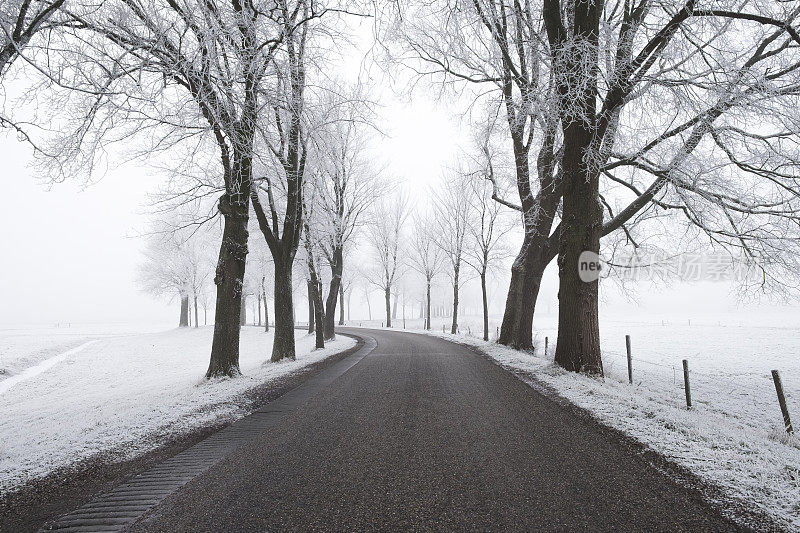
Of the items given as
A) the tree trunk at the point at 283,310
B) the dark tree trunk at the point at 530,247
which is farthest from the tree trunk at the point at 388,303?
the tree trunk at the point at 283,310

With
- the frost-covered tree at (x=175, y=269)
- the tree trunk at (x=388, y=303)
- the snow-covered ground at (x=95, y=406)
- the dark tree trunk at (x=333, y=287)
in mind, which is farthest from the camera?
the tree trunk at (x=388, y=303)

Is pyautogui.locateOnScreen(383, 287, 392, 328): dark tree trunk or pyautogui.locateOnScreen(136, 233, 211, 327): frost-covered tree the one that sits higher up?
pyautogui.locateOnScreen(136, 233, 211, 327): frost-covered tree

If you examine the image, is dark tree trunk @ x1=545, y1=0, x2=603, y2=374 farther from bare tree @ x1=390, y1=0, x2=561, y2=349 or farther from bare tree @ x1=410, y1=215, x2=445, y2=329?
bare tree @ x1=410, y1=215, x2=445, y2=329

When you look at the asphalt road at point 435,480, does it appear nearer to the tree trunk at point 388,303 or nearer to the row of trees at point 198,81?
the row of trees at point 198,81

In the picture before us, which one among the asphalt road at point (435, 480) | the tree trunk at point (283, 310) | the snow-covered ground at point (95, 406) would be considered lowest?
the snow-covered ground at point (95, 406)

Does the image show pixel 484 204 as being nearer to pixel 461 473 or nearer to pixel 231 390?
pixel 231 390

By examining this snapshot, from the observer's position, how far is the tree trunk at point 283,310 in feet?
39.9

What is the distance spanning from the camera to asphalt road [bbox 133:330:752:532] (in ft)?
7.89

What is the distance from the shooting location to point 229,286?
350 inches

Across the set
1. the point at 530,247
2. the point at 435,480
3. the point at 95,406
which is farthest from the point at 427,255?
the point at 435,480

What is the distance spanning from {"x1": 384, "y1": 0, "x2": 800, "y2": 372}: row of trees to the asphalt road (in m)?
4.32

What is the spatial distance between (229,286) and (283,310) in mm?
3625

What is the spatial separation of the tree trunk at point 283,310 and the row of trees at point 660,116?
697 centimetres

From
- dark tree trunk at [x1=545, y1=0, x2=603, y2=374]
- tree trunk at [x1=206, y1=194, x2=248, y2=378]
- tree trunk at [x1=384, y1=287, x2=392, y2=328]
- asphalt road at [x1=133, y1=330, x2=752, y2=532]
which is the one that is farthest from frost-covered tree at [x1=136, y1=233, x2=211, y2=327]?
asphalt road at [x1=133, y1=330, x2=752, y2=532]
